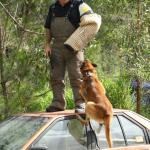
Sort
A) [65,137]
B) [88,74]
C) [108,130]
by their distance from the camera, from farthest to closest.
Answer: [88,74], [108,130], [65,137]

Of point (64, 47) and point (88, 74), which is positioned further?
point (64, 47)

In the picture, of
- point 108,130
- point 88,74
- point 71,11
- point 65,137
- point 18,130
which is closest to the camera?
point 65,137

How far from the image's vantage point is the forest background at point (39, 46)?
10.3 metres

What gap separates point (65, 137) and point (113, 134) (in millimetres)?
687

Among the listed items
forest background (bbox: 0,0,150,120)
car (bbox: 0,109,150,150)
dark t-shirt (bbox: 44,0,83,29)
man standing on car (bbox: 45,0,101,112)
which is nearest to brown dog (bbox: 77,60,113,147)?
car (bbox: 0,109,150,150)

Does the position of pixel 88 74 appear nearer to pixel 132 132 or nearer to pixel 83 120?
pixel 83 120

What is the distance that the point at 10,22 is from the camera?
1061 cm

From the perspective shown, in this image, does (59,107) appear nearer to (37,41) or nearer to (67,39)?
(67,39)

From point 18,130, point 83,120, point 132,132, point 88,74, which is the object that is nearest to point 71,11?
point 88,74

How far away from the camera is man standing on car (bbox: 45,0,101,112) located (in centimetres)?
781

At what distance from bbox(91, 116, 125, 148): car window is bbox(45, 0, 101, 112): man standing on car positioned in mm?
804

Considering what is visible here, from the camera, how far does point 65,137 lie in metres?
6.68

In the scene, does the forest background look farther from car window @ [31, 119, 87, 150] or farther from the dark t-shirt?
car window @ [31, 119, 87, 150]

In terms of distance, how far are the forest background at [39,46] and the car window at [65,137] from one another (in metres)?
3.43
